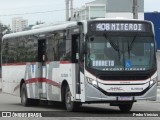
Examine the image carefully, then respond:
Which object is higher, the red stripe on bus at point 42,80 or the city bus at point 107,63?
the city bus at point 107,63

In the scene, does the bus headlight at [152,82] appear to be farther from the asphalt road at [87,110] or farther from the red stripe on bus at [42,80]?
the red stripe on bus at [42,80]

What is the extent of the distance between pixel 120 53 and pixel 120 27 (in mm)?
961

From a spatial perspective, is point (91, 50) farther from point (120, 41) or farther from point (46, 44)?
point (46, 44)

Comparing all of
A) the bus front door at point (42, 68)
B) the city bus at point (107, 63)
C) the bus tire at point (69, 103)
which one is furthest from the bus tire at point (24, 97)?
the bus tire at point (69, 103)

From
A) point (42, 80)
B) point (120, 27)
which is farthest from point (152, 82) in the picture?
point (42, 80)

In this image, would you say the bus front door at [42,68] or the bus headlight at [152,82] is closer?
the bus headlight at [152,82]

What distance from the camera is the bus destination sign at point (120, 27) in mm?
18781

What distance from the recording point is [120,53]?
1862 centimetres

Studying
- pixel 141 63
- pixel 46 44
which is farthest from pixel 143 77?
pixel 46 44

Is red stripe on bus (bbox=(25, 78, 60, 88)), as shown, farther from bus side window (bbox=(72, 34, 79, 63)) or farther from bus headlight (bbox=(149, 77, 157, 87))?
bus headlight (bbox=(149, 77, 157, 87))

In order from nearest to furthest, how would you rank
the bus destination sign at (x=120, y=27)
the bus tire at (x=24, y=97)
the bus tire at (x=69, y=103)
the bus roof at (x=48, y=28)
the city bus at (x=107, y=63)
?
the city bus at (x=107, y=63)
the bus destination sign at (x=120, y=27)
the bus tire at (x=69, y=103)
the bus roof at (x=48, y=28)
the bus tire at (x=24, y=97)

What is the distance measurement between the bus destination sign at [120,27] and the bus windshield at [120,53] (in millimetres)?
276

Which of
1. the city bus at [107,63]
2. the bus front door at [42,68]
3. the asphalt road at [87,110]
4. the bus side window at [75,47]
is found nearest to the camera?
the city bus at [107,63]

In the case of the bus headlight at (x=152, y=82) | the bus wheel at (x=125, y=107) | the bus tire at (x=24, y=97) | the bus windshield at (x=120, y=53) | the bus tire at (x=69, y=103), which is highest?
the bus windshield at (x=120, y=53)
